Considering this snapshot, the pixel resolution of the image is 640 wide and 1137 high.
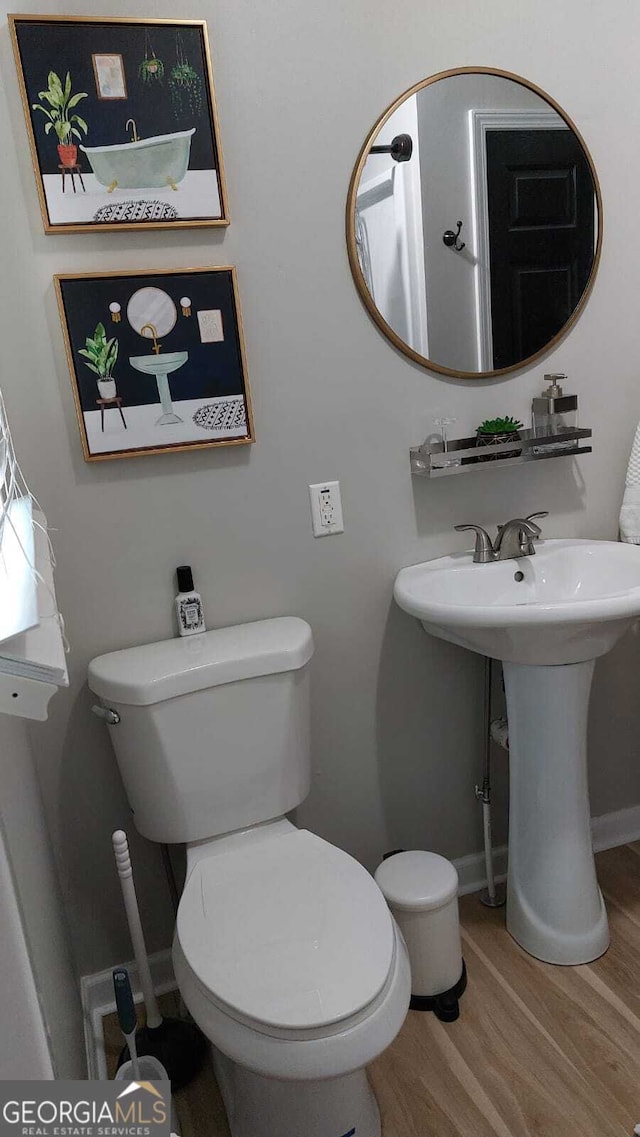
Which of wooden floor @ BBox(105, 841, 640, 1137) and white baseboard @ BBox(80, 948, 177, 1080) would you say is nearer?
wooden floor @ BBox(105, 841, 640, 1137)

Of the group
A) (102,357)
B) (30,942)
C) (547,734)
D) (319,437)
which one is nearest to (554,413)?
(319,437)

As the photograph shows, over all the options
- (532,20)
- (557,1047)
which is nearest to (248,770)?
(557,1047)

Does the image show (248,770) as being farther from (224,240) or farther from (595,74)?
(595,74)

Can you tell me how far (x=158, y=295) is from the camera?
1.50m

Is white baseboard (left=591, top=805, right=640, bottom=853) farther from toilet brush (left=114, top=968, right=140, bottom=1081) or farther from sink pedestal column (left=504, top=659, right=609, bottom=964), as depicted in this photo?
toilet brush (left=114, top=968, right=140, bottom=1081)

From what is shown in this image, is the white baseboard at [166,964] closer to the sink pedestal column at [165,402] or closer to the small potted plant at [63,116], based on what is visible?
the sink pedestal column at [165,402]

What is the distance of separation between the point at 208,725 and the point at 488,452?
822 mm

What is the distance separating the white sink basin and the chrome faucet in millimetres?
17

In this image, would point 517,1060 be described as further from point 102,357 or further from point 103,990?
point 102,357

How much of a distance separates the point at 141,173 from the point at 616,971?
189cm

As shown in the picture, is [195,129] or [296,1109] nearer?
[296,1109]

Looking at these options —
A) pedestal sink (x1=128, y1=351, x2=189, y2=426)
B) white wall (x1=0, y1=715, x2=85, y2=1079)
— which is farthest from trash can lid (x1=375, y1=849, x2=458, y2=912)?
pedestal sink (x1=128, y1=351, x2=189, y2=426)

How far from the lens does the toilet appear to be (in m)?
1.15

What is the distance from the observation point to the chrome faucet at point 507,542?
1.75 m
